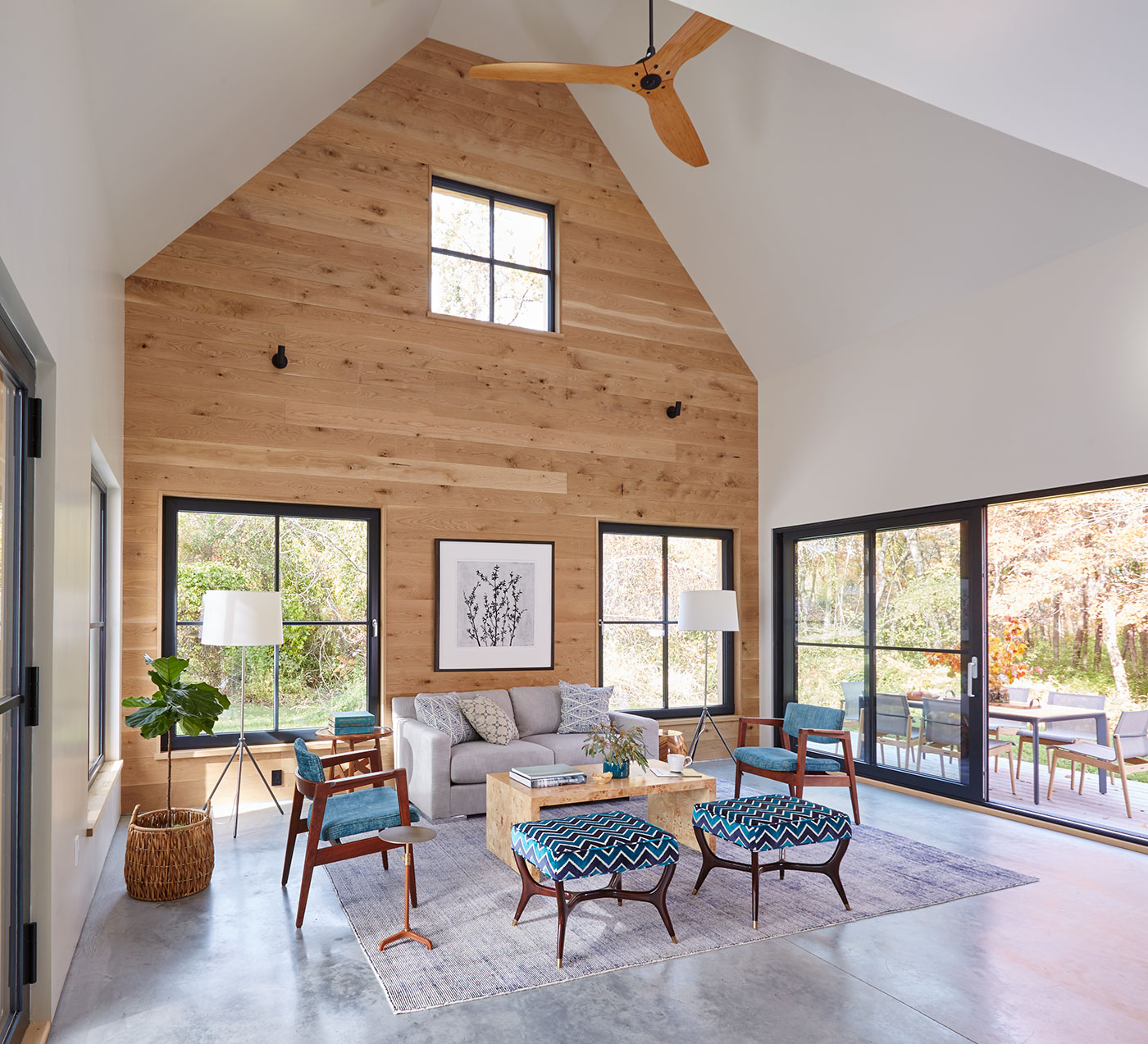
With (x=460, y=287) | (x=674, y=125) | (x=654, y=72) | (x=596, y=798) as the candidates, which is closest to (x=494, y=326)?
(x=460, y=287)

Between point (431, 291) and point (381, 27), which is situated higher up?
point (381, 27)

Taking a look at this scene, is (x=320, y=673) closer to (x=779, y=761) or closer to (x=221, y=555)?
(x=221, y=555)

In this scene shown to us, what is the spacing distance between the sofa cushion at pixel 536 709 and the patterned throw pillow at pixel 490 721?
0.36m

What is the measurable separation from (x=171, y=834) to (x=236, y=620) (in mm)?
1327

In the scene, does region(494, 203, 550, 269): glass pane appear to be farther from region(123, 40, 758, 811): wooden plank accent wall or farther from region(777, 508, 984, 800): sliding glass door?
region(777, 508, 984, 800): sliding glass door

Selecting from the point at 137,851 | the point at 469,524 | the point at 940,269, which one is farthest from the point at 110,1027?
the point at 940,269

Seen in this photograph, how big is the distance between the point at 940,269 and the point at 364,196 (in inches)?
165

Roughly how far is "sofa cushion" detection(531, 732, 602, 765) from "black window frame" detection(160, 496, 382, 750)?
4.08 ft

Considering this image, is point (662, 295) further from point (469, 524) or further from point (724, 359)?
point (469, 524)

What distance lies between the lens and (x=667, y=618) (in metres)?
7.30

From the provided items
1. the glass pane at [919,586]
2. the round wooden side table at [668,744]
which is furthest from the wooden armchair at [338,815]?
the glass pane at [919,586]

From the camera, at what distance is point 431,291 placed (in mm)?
6609

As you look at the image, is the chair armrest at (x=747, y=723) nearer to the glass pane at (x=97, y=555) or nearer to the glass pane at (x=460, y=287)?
the glass pane at (x=460, y=287)

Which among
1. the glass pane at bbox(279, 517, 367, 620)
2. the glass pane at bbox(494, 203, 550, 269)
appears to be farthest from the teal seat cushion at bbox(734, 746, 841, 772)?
the glass pane at bbox(494, 203, 550, 269)
